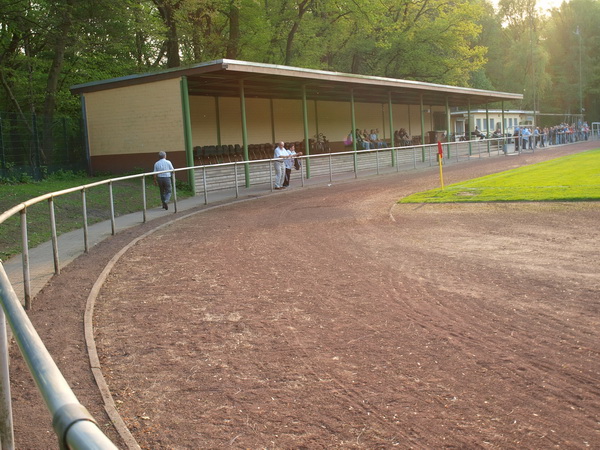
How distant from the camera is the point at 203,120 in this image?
28047mm

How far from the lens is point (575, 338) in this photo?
5.46 m

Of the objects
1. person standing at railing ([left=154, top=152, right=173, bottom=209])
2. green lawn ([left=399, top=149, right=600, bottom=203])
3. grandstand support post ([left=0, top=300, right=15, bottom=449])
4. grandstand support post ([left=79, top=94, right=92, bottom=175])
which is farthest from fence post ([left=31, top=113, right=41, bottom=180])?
grandstand support post ([left=0, top=300, right=15, bottom=449])

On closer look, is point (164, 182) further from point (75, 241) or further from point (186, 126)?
point (75, 241)

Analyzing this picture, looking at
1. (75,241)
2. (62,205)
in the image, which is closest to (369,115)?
(62,205)

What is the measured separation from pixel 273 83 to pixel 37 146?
9.41 m

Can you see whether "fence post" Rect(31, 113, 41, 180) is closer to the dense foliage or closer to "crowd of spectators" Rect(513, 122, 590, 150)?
the dense foliage

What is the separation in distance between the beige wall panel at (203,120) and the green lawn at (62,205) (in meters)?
5.04

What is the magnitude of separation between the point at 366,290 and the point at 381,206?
917cm

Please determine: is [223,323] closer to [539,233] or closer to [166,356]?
[166,356]

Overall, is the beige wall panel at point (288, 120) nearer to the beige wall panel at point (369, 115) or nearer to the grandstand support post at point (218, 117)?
the grandstand support post at point (218, 117)

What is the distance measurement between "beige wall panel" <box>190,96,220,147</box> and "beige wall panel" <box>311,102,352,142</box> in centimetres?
837

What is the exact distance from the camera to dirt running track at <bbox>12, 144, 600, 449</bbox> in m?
4.09

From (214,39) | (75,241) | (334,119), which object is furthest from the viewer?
(334,119)

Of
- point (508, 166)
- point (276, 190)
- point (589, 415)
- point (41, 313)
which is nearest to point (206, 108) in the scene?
point (276, 190)
